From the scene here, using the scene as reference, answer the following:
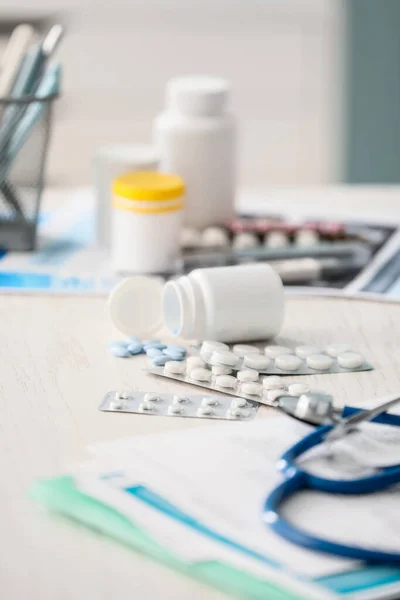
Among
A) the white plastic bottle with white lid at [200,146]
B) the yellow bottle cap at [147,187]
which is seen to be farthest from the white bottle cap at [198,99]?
the yellow bottle cap at [147,187]

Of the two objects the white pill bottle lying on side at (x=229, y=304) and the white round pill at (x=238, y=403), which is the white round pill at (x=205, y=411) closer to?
the white round pill at (x=238, y=403)

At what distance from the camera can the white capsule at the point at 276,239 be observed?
110cm

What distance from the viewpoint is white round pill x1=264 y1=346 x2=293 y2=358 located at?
781 millimetres

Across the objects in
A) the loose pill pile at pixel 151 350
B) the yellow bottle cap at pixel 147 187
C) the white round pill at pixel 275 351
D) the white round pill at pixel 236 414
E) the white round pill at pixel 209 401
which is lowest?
the white round pill at pixel 236 414

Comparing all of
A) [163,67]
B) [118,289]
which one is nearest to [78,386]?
[118,289]

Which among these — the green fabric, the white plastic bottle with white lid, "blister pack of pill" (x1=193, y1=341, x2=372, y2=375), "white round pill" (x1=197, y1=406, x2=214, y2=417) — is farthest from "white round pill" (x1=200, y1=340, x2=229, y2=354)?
the white plastic bottle with white lid

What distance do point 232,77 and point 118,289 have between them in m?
1.78

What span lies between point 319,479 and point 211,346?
0.26 m

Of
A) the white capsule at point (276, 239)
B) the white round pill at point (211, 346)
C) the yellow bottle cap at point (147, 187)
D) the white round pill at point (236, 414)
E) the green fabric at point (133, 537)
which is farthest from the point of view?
the white capsule at point (276, 239)

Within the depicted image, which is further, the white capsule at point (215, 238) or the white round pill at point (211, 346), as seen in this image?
the white capsule at point (215, 238)

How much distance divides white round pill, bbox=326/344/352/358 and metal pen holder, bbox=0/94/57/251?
44 centimetres

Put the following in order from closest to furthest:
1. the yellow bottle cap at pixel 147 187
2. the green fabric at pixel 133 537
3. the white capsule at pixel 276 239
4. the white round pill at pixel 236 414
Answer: the green fabric at pixel 133 537 → the white round pill at pixel 236 414 → the yellow bottle cap at pixel 147 187 → the white capsule at pixel 276 239

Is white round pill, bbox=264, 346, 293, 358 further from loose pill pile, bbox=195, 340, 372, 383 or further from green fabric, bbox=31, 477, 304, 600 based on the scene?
green fabric, bbox=31, 477, 304, 600

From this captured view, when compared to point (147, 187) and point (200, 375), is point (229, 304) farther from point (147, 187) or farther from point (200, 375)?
point (147, 187)
